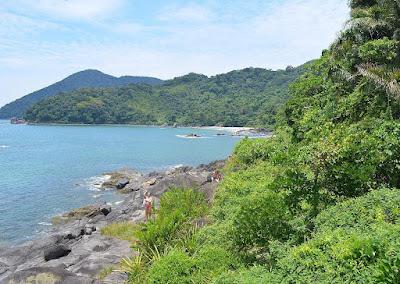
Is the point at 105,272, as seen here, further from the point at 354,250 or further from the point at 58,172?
the point at 58,172

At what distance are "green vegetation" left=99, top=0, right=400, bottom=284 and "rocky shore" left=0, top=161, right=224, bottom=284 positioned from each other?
12.8 ft

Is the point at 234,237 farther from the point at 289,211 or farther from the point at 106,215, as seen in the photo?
the point at 106,215

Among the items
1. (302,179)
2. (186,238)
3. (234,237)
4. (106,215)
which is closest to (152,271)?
(234,237)

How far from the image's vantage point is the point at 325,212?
11273 mm

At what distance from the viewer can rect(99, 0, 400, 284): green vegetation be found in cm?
820

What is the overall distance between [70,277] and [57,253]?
331 inches

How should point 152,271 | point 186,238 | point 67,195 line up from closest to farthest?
1. point 152,271
2. point 186,238
3. point 67,195

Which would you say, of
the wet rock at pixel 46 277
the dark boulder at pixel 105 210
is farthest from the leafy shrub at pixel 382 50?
the dark boulder at pixel 105 210

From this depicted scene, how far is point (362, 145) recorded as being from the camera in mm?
12914

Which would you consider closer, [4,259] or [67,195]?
[4,259]

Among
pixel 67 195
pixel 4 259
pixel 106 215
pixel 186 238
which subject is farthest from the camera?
pixel 67 195

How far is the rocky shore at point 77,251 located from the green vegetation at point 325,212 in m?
3.90

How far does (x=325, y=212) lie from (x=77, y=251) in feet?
57.0

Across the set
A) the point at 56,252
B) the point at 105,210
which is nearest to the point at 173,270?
the point at 56,252
